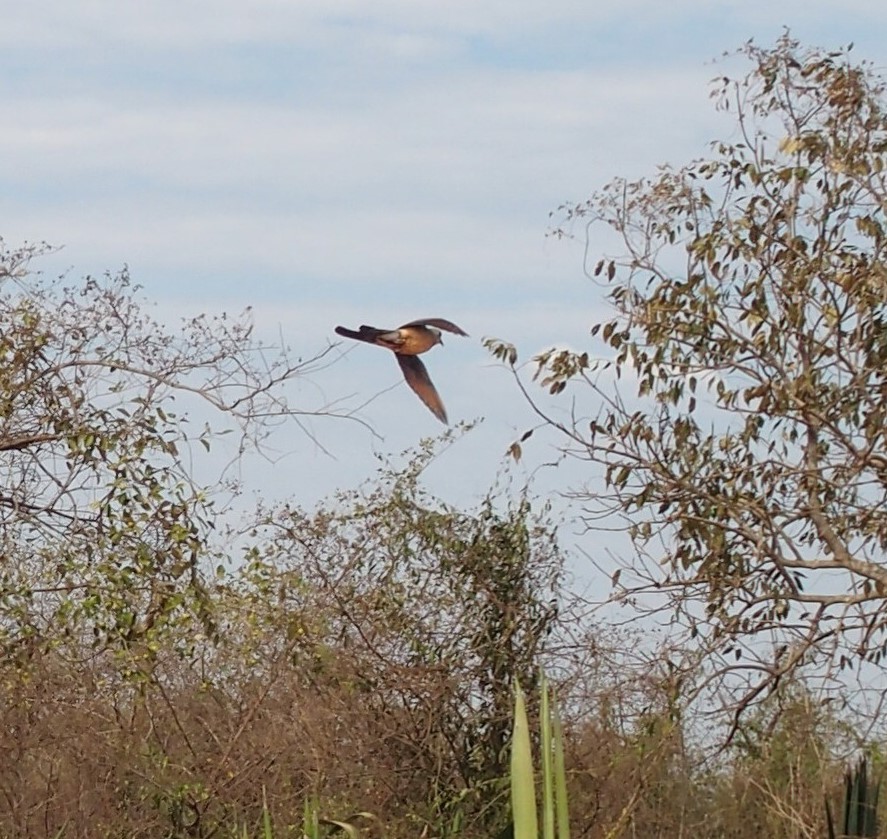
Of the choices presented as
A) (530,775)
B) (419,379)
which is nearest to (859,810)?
(419,379)

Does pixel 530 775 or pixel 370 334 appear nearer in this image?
pixel 530 775

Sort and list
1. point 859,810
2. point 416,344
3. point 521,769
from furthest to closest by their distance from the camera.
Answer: point 416,344, point 859,810, point 521,769

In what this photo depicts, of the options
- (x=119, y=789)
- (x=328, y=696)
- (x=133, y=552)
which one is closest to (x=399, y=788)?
(x=328, y=696)

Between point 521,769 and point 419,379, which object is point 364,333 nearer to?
point 419,379

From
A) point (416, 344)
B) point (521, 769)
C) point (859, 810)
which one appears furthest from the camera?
point (416, 344)

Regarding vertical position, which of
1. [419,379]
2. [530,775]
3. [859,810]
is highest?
[419,379]

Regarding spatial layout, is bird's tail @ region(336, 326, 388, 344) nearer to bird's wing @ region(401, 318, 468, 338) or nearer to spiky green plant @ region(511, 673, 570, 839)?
bird's wing @ region(401, 318, 468, 338)

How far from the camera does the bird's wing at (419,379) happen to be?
6539 millimetres

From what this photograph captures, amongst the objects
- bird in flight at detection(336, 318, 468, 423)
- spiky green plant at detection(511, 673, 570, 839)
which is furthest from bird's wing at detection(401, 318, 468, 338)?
spiky green plant at detection(511, 673, 570, 839)

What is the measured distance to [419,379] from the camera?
21.7ft

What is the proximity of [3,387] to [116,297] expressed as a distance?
585 millimetres

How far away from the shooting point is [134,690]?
663cm

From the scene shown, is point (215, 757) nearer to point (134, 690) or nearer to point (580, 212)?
point (134, 690)

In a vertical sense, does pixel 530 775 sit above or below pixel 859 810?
above
